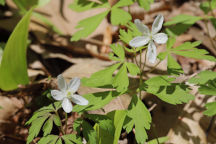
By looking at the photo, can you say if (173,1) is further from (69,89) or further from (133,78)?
(69,89)

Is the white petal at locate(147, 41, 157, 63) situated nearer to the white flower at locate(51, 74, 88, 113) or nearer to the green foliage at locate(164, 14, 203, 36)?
the white flower at locate(51, 74, 88, 113)

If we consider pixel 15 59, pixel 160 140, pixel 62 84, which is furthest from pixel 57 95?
pixel 160 140

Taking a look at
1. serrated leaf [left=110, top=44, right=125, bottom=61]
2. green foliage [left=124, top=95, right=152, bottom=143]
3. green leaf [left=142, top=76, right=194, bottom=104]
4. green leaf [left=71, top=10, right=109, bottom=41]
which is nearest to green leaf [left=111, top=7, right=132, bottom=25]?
green leaf [left=71, top=10, right=109, bottom=41]

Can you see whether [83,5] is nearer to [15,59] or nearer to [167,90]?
[15,59]

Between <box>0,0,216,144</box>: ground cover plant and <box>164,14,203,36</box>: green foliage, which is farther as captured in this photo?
<box>164,14,203,36</box>: green foliage

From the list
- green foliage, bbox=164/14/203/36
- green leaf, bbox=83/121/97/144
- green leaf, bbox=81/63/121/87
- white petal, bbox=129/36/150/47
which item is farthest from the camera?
green foliage, bbox=164/14/203/36

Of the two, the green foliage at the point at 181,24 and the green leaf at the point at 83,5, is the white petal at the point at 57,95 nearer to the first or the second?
the green leaf at the point at 83,5
